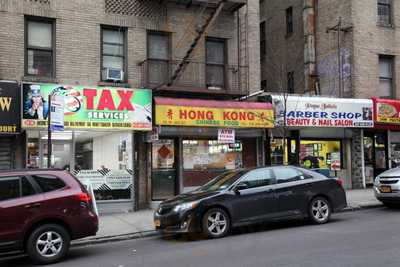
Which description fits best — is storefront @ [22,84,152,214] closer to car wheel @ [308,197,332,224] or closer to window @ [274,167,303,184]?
window @ [274,167,303,184]

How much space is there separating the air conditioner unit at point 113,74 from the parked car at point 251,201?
5.70 m

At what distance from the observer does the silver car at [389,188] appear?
13703 mm

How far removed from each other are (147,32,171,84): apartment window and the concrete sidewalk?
426 centimetres

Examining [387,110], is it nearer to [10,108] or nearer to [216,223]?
[216,223]

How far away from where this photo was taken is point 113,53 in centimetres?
1619

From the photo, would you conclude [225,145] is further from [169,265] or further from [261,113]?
[169,265]

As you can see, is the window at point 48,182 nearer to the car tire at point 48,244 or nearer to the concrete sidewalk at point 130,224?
the car tire at point 48,244

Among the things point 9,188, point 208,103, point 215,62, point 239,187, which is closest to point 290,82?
point 215,62

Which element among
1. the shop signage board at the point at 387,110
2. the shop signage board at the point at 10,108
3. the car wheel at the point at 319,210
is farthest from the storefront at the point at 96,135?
the shop signage board at the point at 387,110

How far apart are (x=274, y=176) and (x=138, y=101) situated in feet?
17.9

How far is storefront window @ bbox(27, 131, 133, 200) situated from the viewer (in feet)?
49.2

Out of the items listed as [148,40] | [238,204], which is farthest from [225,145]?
[238,204]

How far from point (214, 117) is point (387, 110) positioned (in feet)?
24.9

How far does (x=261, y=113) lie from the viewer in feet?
54.7
